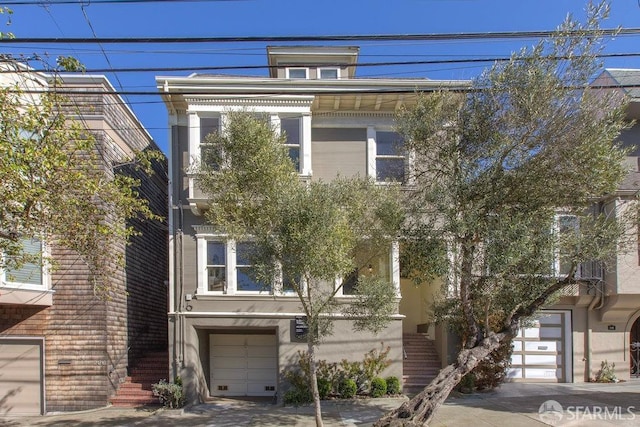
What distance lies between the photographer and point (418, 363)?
1339 cm

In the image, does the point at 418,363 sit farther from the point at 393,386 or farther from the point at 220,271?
the point at 220,271

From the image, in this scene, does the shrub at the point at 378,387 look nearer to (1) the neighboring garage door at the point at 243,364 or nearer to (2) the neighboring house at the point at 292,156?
(2) the neighboring house at the point at 292,156

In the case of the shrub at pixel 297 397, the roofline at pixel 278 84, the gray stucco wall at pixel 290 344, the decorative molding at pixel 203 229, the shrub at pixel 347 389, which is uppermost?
the roofline at pixel 278 84

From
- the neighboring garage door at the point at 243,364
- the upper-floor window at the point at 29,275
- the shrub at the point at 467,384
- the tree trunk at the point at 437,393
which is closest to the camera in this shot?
the tree trunk at the point at 437,393

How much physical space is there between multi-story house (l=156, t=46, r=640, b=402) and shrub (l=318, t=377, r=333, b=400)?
61 cm

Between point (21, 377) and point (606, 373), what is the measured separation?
50.9 feet

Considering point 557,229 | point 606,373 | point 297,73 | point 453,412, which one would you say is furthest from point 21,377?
point 606,373

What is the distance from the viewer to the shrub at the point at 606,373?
13344mm

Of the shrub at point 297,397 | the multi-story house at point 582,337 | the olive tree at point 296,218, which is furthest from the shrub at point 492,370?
the olive tree at point 296,218

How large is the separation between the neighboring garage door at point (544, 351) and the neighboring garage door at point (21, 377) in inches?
496

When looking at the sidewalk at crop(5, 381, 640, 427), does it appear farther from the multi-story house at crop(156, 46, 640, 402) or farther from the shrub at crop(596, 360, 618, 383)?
the multi-story house at crop(156, 46, 640, 402)

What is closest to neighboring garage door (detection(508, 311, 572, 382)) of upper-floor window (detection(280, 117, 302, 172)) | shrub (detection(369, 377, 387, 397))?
shrub (detection(369, 377, 387, 397))

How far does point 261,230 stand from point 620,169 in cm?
611

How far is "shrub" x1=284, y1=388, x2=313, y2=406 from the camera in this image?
39.0ft
